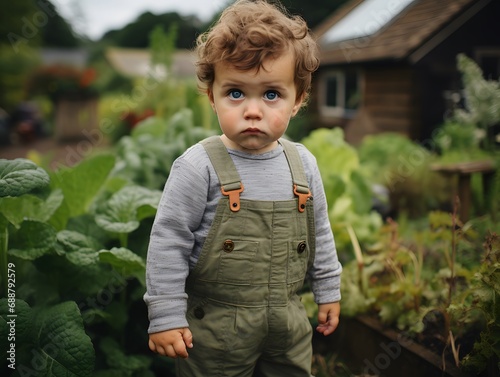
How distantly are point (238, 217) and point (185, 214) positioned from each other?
15cm

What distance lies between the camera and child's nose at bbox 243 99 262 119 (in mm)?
1343

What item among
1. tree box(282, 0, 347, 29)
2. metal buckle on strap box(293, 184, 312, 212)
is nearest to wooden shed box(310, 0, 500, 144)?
metal buckle on strap box(293, 184, 312, 212)

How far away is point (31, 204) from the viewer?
1900 mm

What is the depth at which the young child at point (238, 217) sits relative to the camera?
1362 mm

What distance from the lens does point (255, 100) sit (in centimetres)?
136

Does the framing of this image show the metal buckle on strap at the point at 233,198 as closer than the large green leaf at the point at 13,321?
Yes

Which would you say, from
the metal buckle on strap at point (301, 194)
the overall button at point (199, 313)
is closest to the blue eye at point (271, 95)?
the metal buckle on strap at point (301, 194)

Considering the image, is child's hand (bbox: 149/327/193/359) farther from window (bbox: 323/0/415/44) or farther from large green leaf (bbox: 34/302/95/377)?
window (bbox: 323/0/415/44)

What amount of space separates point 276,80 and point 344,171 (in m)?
1.92

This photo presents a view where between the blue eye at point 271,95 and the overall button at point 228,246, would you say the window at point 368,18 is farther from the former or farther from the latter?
the overall button at point 228,246

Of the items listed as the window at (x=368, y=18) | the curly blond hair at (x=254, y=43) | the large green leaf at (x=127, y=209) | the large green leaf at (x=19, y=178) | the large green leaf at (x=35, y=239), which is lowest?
the large green leaf at (x=35, y=239)

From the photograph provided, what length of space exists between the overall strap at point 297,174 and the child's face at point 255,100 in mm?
146

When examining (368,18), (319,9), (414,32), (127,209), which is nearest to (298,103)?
(127,209)

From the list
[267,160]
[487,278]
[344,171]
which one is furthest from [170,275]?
[344,171]
